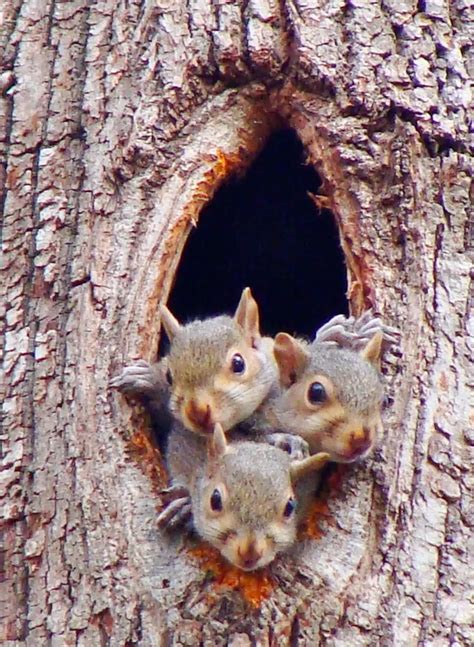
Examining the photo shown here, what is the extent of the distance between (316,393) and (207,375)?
31cm

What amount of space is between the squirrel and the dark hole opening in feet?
2.67

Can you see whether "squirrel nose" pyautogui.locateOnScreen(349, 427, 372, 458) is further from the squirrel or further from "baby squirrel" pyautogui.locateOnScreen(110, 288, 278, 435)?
"baby squirrel" pyautogui.locateOnScreen(110, 288, 278, 435)

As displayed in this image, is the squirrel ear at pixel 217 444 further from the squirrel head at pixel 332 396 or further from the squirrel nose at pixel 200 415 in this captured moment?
the squirrel head at pixel 332 396

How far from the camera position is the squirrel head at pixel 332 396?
318 cm

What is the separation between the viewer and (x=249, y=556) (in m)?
2.93

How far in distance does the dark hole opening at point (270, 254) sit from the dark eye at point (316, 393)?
2.99 feet

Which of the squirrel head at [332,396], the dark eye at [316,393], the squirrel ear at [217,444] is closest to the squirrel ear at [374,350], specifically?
the squirrel head at [332,396]

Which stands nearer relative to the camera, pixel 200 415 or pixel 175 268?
pixel 200 415

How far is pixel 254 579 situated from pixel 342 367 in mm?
667

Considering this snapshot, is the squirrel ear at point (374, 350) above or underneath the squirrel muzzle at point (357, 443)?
above

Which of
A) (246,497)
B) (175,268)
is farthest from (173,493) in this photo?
(175,268)

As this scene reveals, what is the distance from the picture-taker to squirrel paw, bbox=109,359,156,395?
A: 325 centimetres

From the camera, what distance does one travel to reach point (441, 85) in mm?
3475

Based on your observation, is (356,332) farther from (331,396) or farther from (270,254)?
(270,254)
